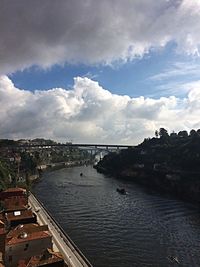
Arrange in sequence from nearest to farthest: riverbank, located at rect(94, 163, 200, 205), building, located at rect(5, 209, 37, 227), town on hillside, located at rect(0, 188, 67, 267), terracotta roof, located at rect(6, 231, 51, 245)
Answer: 1. town on hillside, located at rect(0, 188, 67, 267)
2. terracotta roof, located at rect(6, 231, 51, 245)
3. building, located at rect(5, 209, 37, 227)
4. riverbank, located at rect(94, 163, 200, 205)

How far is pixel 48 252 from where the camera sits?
31953mm

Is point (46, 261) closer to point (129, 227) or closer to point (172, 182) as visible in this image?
point (129, 227)

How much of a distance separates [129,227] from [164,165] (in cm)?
6367

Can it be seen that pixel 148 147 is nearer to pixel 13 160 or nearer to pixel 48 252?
pixel 13 160

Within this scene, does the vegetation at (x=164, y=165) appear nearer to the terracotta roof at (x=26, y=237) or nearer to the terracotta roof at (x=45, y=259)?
the terracotta roof at (x=26, y=237)

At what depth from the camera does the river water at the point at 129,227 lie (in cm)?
3803

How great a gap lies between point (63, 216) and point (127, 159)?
90.4 meters

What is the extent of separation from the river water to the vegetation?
1247cm

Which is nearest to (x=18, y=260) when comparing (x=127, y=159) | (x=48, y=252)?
(x=48, y=252)

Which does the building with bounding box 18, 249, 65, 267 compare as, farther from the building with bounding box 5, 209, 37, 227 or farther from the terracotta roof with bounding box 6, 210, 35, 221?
the terracotta roof with bounding box 6, 210, 35, 221

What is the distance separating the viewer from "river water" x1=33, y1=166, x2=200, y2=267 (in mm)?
38031

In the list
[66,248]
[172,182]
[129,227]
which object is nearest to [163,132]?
[172,182]

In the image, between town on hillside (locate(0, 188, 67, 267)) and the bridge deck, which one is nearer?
town on hillside (locate(0, 188, 67, 267))

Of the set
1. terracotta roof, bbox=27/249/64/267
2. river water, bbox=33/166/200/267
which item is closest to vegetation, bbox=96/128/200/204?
river water, bbox=33/166/200/267
